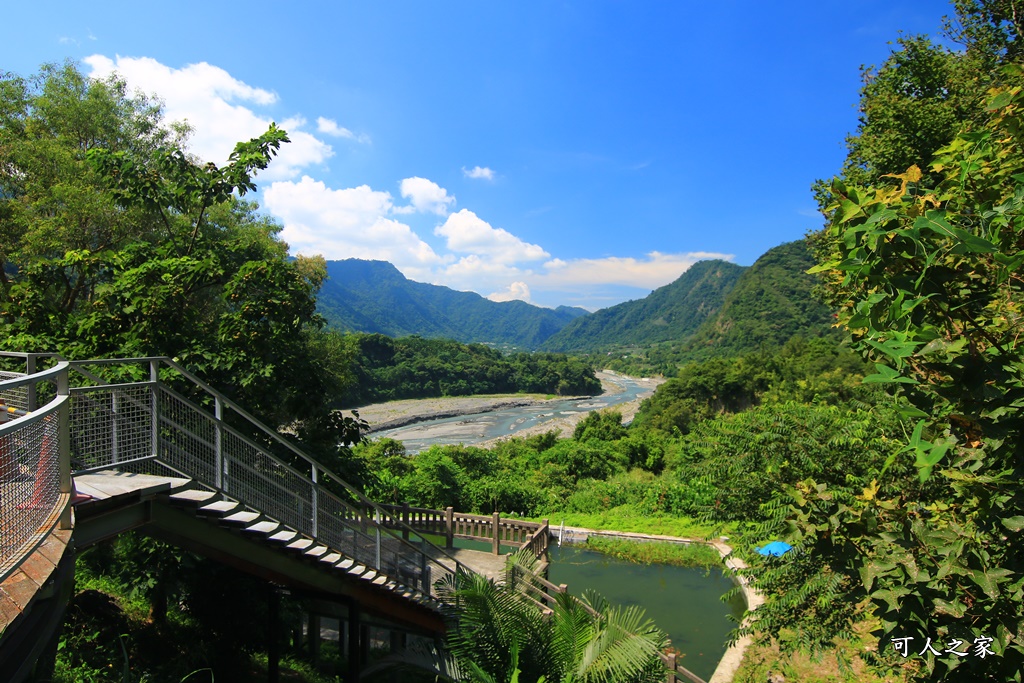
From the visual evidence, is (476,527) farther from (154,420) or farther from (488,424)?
(488,424)

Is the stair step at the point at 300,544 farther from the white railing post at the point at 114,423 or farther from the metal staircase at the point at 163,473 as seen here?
the white railing post at the point at 114,423

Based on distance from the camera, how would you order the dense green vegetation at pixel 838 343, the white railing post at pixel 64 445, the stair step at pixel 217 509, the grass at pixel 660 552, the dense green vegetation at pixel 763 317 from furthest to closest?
the dense green vegetation at pixel 763 317
the grass at pixel 660 552
the stair step at pixel 217 509
the white railing post at pixel 64 445
the dense green vegetation at pixel 838 343

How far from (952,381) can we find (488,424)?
62.0 meters

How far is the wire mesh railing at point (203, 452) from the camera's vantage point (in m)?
4.45

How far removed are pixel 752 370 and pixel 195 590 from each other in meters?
50.5

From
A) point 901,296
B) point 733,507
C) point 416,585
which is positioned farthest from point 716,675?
point 901,296

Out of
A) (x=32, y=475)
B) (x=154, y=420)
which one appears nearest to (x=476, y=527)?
(x=154, y=420)

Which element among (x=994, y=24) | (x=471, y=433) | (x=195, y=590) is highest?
(x=994, y=24)

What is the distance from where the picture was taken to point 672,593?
11.5 metres

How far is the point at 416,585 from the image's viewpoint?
7.11 metres

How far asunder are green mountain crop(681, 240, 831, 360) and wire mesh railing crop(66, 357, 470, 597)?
95.9 m

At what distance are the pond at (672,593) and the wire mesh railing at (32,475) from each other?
830 cm

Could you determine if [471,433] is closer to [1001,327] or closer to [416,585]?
[416,585]

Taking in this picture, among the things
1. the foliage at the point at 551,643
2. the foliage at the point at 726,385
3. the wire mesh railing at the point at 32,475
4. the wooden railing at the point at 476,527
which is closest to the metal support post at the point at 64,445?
the wire mesh railing at the point at 32,475
